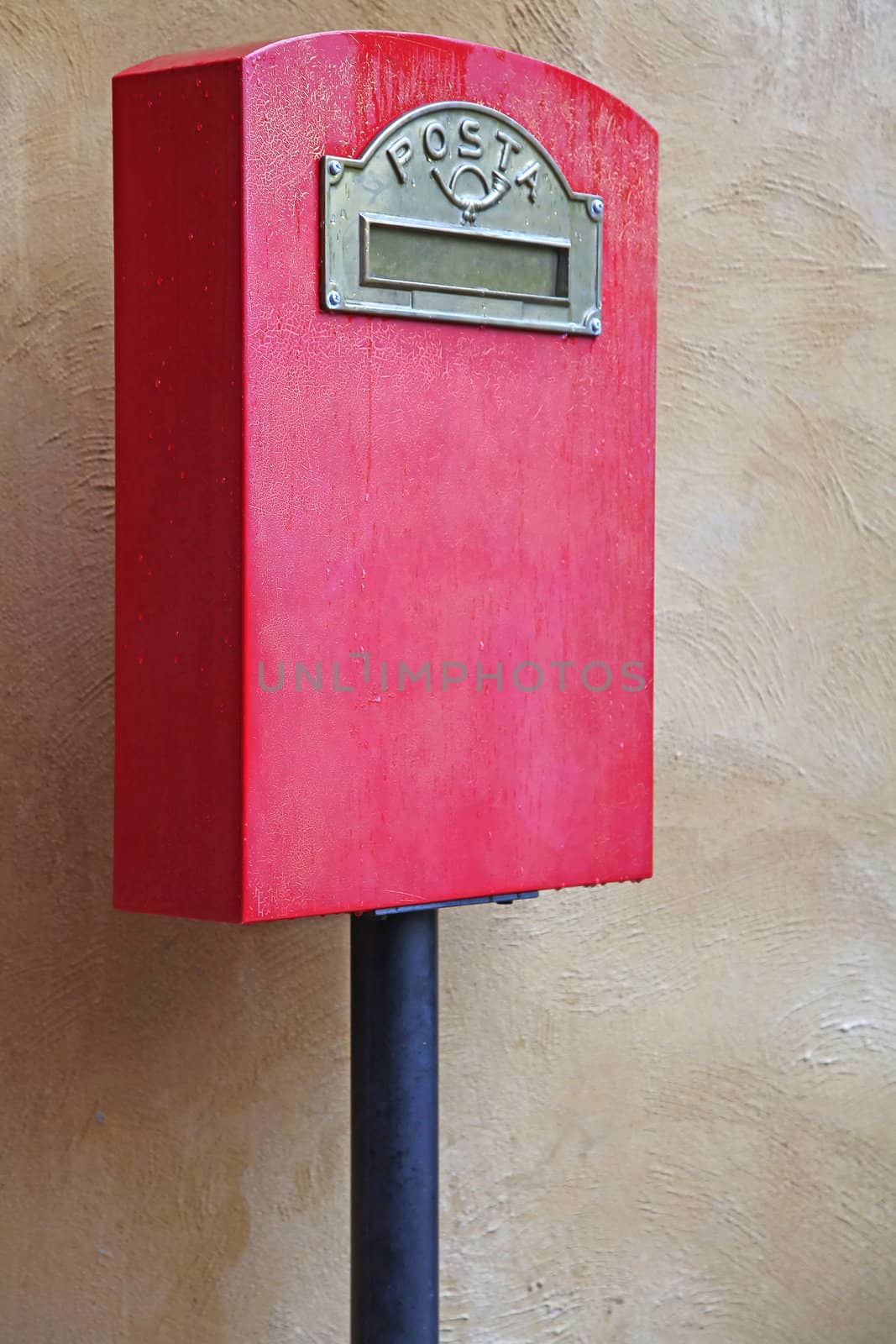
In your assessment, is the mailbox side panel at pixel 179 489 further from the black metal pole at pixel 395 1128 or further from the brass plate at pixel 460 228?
the black metal pole at pixel 395 1128

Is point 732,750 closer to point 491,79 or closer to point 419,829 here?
point 419,829

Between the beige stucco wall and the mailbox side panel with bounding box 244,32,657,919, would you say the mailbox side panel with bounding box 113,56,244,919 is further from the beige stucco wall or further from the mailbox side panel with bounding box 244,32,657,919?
the beige stucco wall

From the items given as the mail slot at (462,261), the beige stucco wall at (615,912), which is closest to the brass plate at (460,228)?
the mail slot at (462,261)

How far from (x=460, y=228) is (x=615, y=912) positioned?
0.92 meters

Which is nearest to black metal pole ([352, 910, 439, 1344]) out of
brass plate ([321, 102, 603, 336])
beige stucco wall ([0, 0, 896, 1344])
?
beige stucco wall ([0, 0, 896, 1344])

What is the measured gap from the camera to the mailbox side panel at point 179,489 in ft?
3.77

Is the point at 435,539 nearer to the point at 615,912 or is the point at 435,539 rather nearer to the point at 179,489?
the point at 179,489

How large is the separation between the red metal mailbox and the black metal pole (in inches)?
7.1

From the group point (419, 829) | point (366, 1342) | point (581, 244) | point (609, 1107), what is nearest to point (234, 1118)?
point (366, 1342)

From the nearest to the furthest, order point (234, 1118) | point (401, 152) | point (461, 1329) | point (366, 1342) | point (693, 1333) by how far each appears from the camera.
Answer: point (401, 152)
point (366, 1342)
point (234, 1118)
point (461, 1329)
point (693, 1333)

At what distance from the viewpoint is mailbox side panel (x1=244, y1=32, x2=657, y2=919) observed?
3.77ft

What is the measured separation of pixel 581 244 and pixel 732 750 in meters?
0.79

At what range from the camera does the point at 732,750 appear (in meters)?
1.88

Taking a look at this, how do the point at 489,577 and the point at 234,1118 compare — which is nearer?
the point at 489,577
